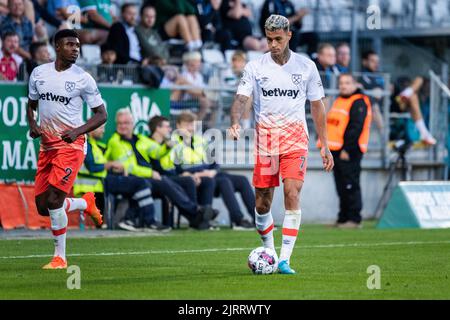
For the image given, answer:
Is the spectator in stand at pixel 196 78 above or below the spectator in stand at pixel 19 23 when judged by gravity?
below

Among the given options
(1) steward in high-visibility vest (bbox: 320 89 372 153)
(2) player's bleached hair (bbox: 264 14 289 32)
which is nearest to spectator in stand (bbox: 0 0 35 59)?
(1) steward in high-visibility vest (bbox: 320 89 372 153)

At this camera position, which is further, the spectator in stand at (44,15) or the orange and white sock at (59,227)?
the spectator in stand at (44,15)

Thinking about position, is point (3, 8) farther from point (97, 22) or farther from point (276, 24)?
point (276, 24)

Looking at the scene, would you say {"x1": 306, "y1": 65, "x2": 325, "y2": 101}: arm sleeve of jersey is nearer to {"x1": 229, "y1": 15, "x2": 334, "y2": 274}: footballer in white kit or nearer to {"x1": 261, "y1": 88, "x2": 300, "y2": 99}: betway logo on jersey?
{"x1": 229, "y1": 15, "x2": 334, "y2": 274}: footballer in white kit

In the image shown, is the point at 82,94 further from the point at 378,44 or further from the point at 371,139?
the point at 378,44

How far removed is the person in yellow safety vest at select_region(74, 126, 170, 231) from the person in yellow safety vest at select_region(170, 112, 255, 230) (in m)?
1.26

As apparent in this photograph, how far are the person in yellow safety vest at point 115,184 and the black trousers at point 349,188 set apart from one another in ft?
11.3

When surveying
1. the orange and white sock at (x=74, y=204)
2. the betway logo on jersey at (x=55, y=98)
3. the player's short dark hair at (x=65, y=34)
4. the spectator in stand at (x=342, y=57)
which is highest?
the player's short dark hair at (x=65, y=34)

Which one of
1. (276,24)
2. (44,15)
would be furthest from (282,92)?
(44,15)

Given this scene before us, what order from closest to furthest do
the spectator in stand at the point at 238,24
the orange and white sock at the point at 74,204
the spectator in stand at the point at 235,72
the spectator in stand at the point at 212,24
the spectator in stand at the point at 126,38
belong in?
the orange and white sock at the point at 74,204 → the spectator in stand at the point at 126,38 → the spectator in stand at the point at 235,72 → the spectator in stand at the point at 212,24 → the spectator in stand at the point at 238,24

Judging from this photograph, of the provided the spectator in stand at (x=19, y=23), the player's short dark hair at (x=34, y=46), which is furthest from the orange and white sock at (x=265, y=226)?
the spectator in stand at (x=19, y=23)

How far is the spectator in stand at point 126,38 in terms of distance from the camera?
21.1 metres

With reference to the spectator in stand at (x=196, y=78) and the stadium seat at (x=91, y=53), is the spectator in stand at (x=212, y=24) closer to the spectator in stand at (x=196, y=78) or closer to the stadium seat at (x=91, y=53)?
the spectator in stand at (x=196, y=78)
